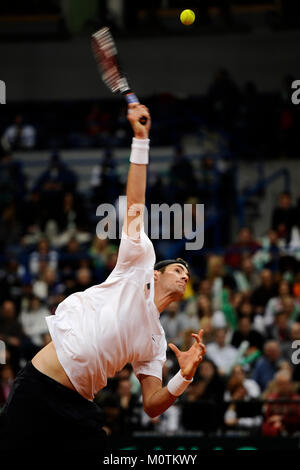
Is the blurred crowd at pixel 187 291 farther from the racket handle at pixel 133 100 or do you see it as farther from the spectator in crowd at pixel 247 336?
the racket handle at pixel 133 100

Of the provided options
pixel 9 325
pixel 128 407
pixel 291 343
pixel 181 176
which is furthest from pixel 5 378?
pixel 181 176

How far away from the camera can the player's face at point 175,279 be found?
636 centimetres

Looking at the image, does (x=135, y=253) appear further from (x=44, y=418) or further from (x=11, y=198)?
(x=11, y=198)

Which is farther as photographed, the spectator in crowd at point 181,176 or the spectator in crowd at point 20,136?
the spectator in crowd at point 20,136

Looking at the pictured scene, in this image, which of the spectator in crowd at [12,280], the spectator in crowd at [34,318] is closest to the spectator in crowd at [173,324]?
the spectator in crowd at [34,318]

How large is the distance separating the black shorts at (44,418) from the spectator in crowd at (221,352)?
651cm

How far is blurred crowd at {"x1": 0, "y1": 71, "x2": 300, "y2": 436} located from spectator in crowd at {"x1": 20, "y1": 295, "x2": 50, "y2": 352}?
0.02 metres

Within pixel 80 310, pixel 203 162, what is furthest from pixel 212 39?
pixel 80 310

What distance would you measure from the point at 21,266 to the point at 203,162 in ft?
13.7

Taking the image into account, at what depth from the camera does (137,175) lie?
19.5 ft

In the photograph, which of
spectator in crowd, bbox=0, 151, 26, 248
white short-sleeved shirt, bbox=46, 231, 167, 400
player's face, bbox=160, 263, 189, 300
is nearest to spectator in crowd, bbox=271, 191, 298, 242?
spectator in crowd, bbox=0, 151, 26, 248

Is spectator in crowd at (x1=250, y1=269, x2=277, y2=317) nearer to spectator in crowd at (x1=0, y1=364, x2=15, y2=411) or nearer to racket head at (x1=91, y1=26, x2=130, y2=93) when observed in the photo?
spectator in crowd at (x1=0, y1=364, x2=15, y2=411)

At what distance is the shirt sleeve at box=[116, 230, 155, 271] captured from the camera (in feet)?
19.8

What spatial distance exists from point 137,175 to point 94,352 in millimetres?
1130
